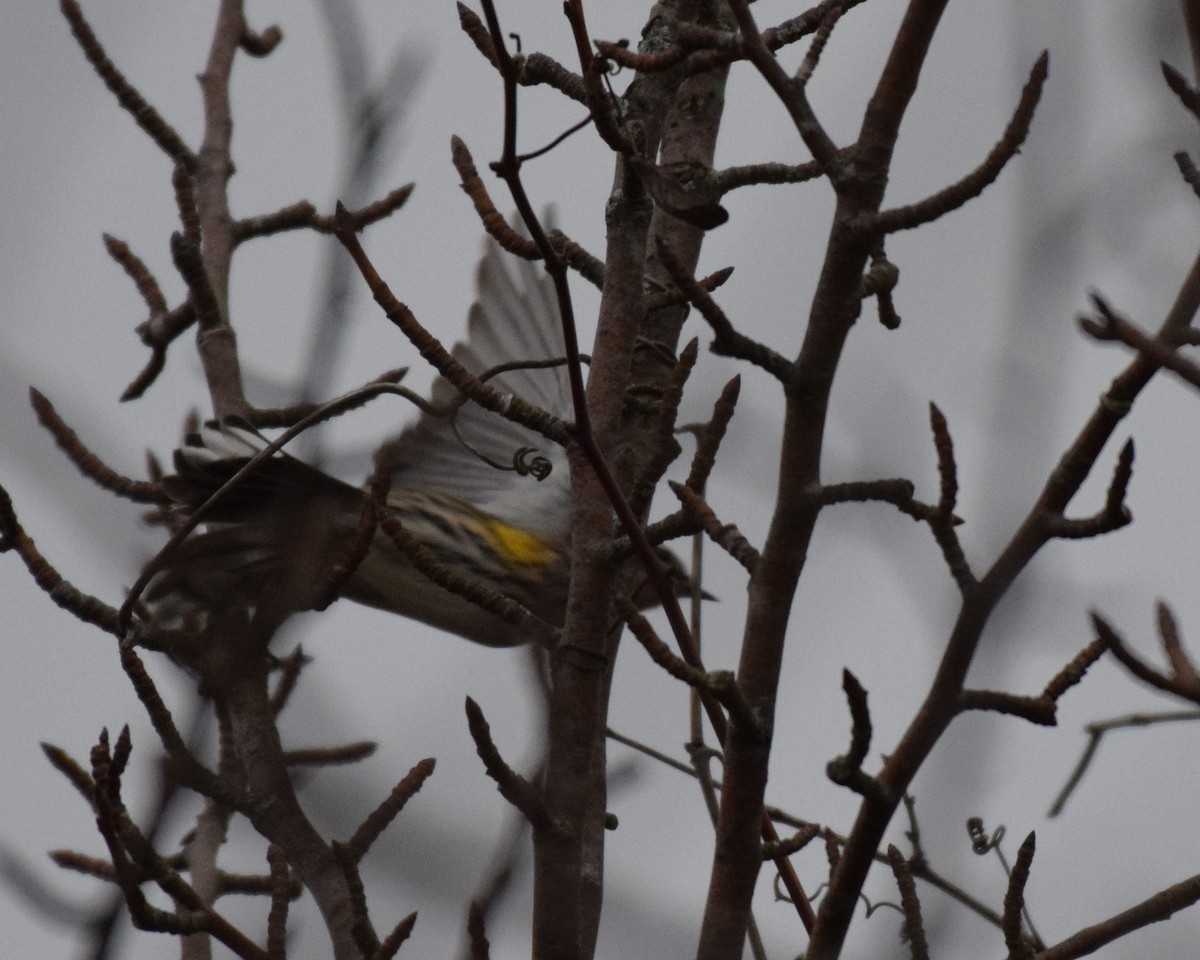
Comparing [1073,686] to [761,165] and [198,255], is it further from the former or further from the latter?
[198,255]

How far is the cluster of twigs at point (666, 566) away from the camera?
183cm

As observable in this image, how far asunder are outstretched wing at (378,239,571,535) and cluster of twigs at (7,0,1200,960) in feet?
8.10

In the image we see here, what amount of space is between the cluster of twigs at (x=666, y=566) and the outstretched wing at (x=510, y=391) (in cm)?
247

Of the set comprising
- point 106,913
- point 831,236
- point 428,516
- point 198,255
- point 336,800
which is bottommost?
point 106,913

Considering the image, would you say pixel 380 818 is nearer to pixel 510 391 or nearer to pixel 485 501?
pixel 510 391

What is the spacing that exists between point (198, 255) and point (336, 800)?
6.32 ft

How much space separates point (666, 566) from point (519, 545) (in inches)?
146

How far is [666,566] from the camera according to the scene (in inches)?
89.0

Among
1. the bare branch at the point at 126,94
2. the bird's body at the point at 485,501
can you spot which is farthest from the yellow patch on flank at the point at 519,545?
the bare branch at the point at 126,94

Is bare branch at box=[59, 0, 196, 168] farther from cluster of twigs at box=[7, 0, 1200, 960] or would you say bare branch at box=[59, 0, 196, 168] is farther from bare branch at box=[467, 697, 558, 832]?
bare branch at box=[467, 697, 558, 832]

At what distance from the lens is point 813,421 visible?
77.2 inches

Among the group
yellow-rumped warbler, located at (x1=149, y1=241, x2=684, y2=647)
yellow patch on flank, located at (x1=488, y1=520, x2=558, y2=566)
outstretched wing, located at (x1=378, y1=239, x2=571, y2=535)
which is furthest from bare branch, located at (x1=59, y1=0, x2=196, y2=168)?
yellow patch on flank, located at (x1=488, y1=520, x2=558, y2=566)

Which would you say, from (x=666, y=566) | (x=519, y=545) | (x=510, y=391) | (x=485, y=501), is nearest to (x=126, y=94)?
(x=510, y=391)

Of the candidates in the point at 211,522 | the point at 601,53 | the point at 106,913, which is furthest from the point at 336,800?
the point at 211,522
